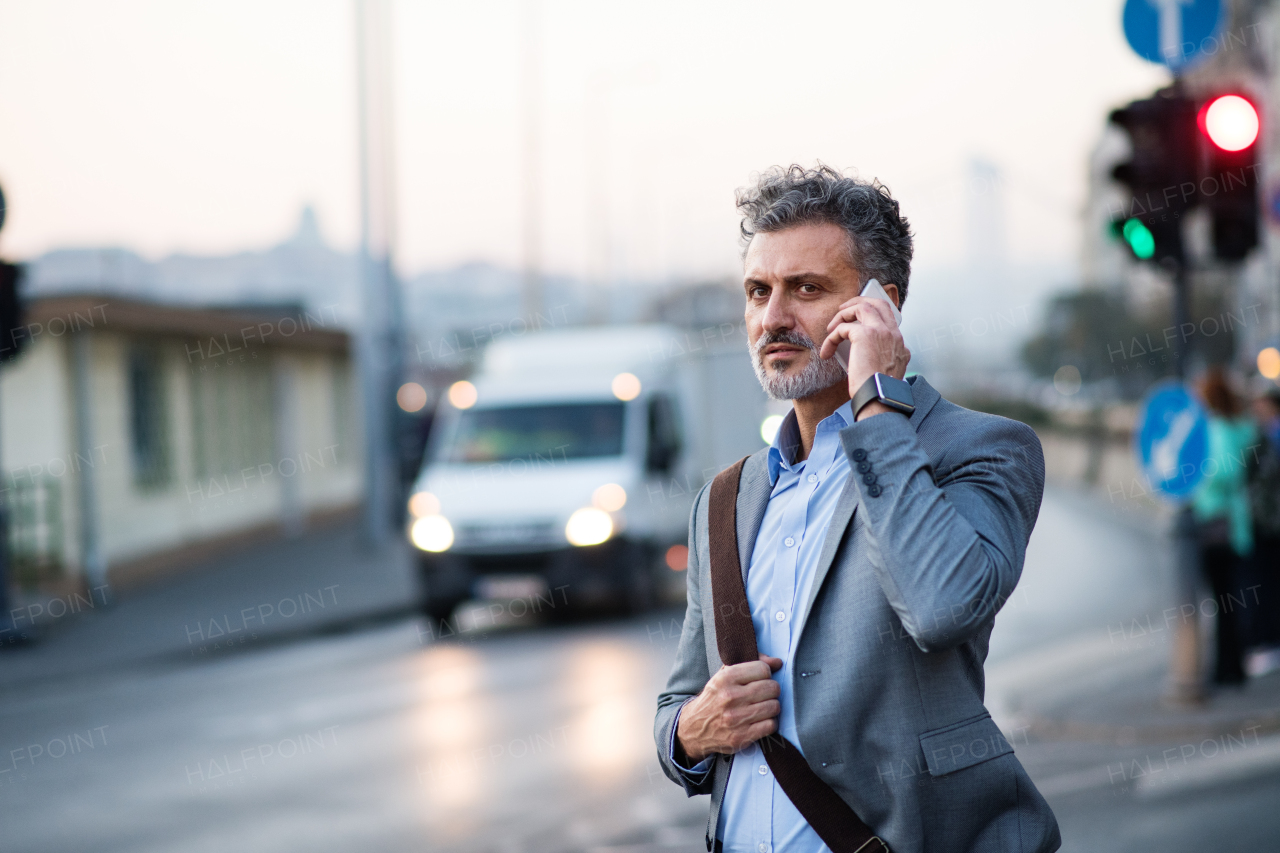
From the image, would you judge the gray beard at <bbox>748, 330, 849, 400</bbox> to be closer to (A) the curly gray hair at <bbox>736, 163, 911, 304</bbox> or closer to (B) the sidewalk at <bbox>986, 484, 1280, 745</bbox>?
(A) the curly gray hair at <bbox>736, 163, 911, 304</bbox>

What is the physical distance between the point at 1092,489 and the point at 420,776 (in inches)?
980

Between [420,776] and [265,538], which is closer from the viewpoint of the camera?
[420,776]

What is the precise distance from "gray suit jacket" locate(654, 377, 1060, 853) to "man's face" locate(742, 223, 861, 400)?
8.6 inches

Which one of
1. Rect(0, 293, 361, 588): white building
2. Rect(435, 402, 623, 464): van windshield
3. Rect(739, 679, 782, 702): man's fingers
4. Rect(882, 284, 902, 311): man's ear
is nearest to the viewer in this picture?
Rect(739, 679, 782, 702): man's fingers

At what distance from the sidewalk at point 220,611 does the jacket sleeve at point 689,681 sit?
9721 mm

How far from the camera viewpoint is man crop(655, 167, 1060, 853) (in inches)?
77.2

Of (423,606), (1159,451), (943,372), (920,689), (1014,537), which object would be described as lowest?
(943,372)

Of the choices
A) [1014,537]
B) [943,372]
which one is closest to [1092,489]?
[1014,537]

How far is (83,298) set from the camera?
15.4 metres

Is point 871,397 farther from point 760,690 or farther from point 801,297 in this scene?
point 760,690

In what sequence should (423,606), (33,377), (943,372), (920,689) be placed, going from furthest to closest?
(943,372)
(33,377)
(423,606)
(920,689)

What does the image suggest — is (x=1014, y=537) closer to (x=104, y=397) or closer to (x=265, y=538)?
(x=104, y=397)

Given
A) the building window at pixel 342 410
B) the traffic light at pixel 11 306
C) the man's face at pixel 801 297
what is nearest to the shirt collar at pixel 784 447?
the man's face at pixel 801 297

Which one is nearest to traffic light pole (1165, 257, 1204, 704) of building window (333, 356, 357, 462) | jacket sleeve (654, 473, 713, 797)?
jacket sleeve (654, 473, 713, 797)
